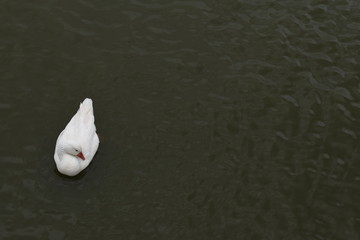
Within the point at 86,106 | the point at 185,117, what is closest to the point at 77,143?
the point at 86,106

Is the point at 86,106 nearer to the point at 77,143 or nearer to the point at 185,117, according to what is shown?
the point at 77,143

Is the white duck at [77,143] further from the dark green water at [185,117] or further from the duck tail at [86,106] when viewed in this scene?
the dark green water at [185,117]

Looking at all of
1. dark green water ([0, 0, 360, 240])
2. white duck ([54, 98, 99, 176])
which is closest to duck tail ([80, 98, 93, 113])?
white duck ([54, 98, 99, 176])

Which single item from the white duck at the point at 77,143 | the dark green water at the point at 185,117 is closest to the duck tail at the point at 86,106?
the white duck at the point at 77,143

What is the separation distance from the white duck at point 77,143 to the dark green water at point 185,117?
1.49 feet

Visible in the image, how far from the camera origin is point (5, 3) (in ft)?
64.4

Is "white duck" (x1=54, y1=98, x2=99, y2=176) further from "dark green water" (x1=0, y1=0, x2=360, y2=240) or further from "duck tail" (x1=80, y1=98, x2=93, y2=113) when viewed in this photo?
"dark green water" (x1=0, y1=0, x2=360, y2=240)

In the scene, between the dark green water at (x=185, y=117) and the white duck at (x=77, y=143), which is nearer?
the dark green water at (x=185, y=117)

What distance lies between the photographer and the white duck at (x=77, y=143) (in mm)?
15641

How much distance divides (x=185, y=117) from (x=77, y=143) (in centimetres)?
339

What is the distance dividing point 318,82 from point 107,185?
7.26 metres

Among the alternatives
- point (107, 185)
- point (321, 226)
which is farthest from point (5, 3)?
point (321, 226)

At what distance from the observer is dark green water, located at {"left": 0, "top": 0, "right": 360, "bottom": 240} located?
15430 millimetres

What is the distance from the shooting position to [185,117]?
17.4 metres
